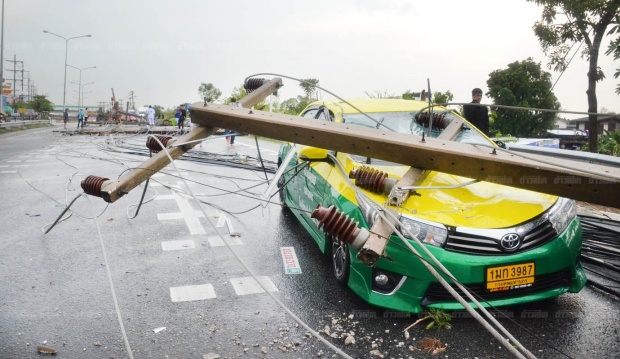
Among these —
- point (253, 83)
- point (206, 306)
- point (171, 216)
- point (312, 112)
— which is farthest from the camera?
point (171, 216)

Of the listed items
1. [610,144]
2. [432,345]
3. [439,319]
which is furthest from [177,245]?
[610,144]

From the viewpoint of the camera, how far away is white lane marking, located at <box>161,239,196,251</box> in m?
5.62

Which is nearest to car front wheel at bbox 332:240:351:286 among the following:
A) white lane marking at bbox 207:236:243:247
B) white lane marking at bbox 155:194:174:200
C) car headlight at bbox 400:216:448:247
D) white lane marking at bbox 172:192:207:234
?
car headlight at bbox 400:216:448:247

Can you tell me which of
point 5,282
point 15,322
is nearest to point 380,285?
point 15,322

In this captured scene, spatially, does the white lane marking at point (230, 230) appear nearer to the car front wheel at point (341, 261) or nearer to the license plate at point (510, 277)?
the car front wheel at point (341, 261)

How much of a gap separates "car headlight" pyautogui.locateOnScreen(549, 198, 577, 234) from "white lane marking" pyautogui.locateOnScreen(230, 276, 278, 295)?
248 centimetres

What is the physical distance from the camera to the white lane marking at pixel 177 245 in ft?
18.4

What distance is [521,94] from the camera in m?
52.8

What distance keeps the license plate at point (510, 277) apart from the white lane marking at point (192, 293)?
2.39 meters

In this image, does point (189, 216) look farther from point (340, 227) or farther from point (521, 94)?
point (521, 94)

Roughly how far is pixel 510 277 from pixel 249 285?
2352mm

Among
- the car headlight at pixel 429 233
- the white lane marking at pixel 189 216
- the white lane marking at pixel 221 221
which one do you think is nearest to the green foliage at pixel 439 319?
the car headlight at pixel 429 233

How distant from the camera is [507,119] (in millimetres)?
50875

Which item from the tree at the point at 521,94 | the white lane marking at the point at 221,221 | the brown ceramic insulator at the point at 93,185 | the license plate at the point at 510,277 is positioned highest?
the tree at the point at 521,94
